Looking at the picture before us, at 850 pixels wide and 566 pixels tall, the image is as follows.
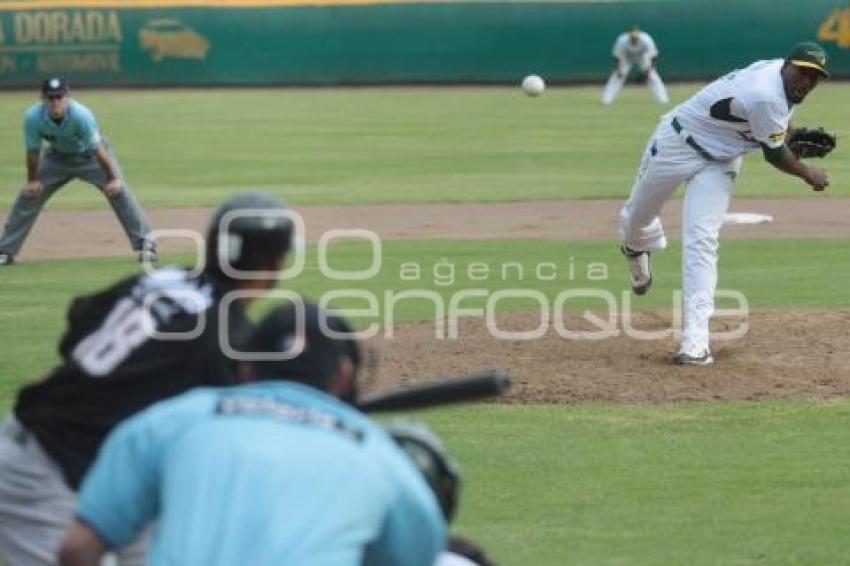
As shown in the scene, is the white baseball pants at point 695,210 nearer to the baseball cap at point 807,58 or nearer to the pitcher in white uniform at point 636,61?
the baseball cap at point 807,58

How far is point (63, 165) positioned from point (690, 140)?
303 inches

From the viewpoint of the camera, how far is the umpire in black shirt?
4859mm

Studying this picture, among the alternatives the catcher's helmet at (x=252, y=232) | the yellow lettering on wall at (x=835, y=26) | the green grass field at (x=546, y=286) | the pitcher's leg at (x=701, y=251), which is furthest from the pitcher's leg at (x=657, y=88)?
the catcher's helmet at (x=252, y=232)

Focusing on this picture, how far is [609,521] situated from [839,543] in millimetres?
1022

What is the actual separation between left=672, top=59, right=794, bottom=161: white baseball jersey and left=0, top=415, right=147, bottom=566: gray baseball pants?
23.3ft

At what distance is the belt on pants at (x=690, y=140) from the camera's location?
12.0m

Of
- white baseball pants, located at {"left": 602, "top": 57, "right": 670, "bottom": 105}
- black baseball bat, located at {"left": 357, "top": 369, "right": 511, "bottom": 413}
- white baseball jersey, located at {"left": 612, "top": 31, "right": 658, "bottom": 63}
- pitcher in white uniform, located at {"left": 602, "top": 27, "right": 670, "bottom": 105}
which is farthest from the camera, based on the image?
white baseball jersey, located at {"left": 612, "top": 31, "right": 658, "bottom": 63}

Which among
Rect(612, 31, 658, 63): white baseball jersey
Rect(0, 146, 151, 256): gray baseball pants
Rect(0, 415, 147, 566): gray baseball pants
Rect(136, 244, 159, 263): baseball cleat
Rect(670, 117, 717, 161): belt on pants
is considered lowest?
Rect(612, 31, 658, 63): white baseball jersey

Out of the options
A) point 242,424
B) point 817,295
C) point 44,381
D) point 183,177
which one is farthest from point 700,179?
point 183,177

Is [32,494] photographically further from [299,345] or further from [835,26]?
[835,26]

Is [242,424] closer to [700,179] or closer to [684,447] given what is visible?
[684,447]

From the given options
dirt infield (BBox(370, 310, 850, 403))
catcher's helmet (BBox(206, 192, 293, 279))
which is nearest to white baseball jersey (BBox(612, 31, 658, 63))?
dirt infield (BBox(370, 310, 850, 403))

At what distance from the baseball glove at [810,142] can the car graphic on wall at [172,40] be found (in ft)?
113

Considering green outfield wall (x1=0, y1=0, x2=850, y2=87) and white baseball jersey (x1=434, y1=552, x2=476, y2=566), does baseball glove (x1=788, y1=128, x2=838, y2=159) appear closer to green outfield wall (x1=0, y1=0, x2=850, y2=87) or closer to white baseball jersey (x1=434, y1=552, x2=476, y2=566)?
white baseball jersey (x1=434, y1=552, x2=476, y2=566)
